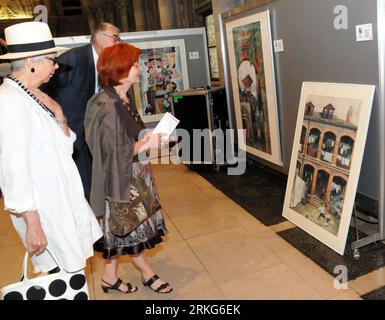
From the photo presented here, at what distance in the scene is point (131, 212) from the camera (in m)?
2.34

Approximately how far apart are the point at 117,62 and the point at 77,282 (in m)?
1.20

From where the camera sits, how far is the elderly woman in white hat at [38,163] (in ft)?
5.31

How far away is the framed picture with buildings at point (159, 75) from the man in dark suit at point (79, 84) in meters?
3.29

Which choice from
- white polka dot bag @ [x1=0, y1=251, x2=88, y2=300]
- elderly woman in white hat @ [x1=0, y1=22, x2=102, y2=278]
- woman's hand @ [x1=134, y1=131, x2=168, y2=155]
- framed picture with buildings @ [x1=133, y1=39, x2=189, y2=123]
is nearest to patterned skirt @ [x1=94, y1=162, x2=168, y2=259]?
woman's hand @ [x1=134, y1=131, x2=168, y2=155]

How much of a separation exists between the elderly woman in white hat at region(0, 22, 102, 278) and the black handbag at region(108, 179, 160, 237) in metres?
0.36

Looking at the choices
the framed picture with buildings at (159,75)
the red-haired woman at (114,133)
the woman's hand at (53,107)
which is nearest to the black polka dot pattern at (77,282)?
the red-haired woman at (114,133)

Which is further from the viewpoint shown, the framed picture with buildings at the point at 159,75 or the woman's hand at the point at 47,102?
the framed picture with buildings at the point at 159,75

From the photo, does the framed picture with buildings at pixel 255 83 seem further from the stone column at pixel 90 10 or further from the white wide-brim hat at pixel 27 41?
the stone column at pixel 90 10

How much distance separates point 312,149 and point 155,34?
397 cm

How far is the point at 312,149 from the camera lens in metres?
3.09

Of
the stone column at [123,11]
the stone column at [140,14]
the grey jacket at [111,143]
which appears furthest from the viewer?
the stone column at [123,11]

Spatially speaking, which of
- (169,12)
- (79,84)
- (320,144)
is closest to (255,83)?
(320,144)

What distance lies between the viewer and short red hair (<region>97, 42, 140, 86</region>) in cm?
218

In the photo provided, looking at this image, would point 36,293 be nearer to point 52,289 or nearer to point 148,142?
point 52,289
